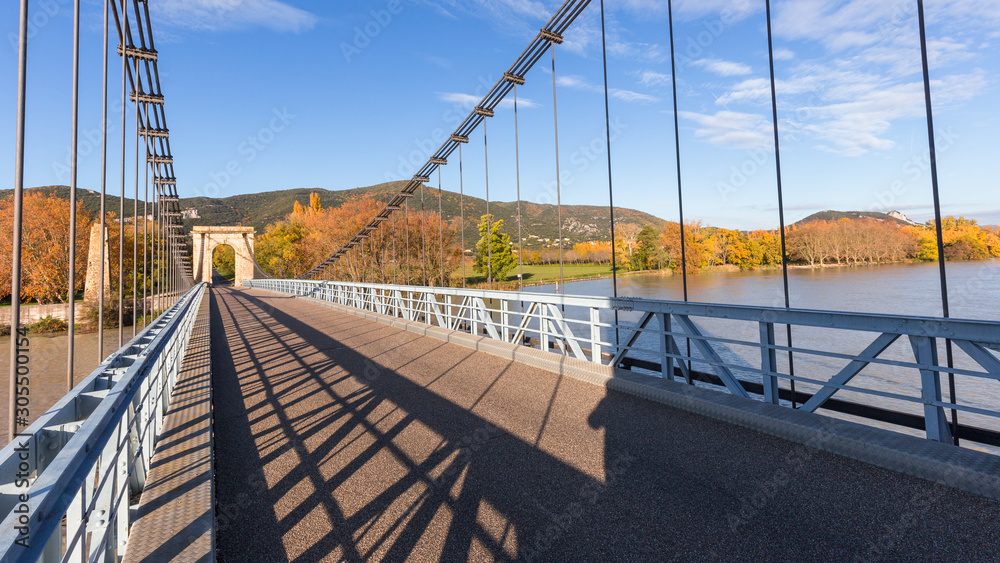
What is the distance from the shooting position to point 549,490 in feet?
9.79

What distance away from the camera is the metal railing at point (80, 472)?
51.8 inches

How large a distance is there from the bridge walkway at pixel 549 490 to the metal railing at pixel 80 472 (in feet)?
1.75

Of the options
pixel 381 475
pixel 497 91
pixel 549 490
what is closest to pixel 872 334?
pixel 497 91

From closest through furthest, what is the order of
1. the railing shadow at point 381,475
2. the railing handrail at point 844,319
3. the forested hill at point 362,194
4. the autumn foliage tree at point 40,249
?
the railing shadow at point 381,475, the railing handrail at point 844,319, the autumn foliage tree at point 40,249, the forested hill at point 362,194

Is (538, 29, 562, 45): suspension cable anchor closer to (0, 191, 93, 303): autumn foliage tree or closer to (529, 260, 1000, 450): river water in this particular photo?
(529, 260, 1000, 450): river water

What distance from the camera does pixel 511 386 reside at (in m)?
5.63

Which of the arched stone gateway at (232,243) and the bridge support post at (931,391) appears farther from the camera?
the arched stone gateway at (232,243)

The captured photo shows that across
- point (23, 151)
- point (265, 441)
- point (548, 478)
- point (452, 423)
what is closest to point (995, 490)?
point (548, 478)

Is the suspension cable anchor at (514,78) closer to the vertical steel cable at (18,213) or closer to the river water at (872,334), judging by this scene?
the river water at (872,334)

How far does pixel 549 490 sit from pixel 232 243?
8646 cm

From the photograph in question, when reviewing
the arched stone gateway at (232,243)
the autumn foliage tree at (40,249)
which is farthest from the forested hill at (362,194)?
the autumn foliage tree at (40,249)

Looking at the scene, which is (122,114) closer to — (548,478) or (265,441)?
(265,441)

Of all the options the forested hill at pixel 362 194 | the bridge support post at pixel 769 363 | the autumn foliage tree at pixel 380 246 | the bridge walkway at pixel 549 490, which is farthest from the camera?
the forested hill at pixel 362 194

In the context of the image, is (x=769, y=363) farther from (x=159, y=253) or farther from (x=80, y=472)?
(x=159, y=253)
